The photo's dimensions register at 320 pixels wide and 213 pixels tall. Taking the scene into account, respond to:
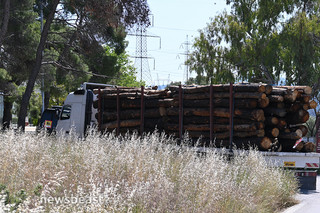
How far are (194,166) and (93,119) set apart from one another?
11309 mm

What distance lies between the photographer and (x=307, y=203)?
11352 mm

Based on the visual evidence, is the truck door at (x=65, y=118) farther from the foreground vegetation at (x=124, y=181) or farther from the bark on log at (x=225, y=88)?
the foreground vegetation at (x=124, y=181)

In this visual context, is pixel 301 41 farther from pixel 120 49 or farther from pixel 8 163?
pixel 8 163

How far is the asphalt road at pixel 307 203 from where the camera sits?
1022cm

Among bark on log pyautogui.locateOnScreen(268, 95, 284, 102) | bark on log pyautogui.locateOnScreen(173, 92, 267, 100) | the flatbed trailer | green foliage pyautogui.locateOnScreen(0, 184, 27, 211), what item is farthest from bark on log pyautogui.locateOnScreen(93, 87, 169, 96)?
green foliage pyautogui.locateOnScreen(0, 184, 27, 211)

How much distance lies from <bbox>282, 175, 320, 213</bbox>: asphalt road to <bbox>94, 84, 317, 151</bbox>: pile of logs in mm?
1526

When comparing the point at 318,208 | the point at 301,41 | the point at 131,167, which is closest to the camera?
the point at 131,167

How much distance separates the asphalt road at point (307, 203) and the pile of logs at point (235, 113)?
1.53 metres

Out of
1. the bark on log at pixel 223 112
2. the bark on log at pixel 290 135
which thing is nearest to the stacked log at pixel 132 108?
the bark on log at pixel 223 112

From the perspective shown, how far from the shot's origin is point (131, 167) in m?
7.61

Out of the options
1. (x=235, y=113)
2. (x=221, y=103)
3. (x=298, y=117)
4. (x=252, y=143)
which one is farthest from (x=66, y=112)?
(x=298, y=117)

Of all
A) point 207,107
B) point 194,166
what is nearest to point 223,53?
point 207,107

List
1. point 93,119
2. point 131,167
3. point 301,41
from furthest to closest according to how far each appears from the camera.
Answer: point 301,41
point 93,119
point 131,167

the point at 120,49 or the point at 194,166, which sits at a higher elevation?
the point at 120,49
